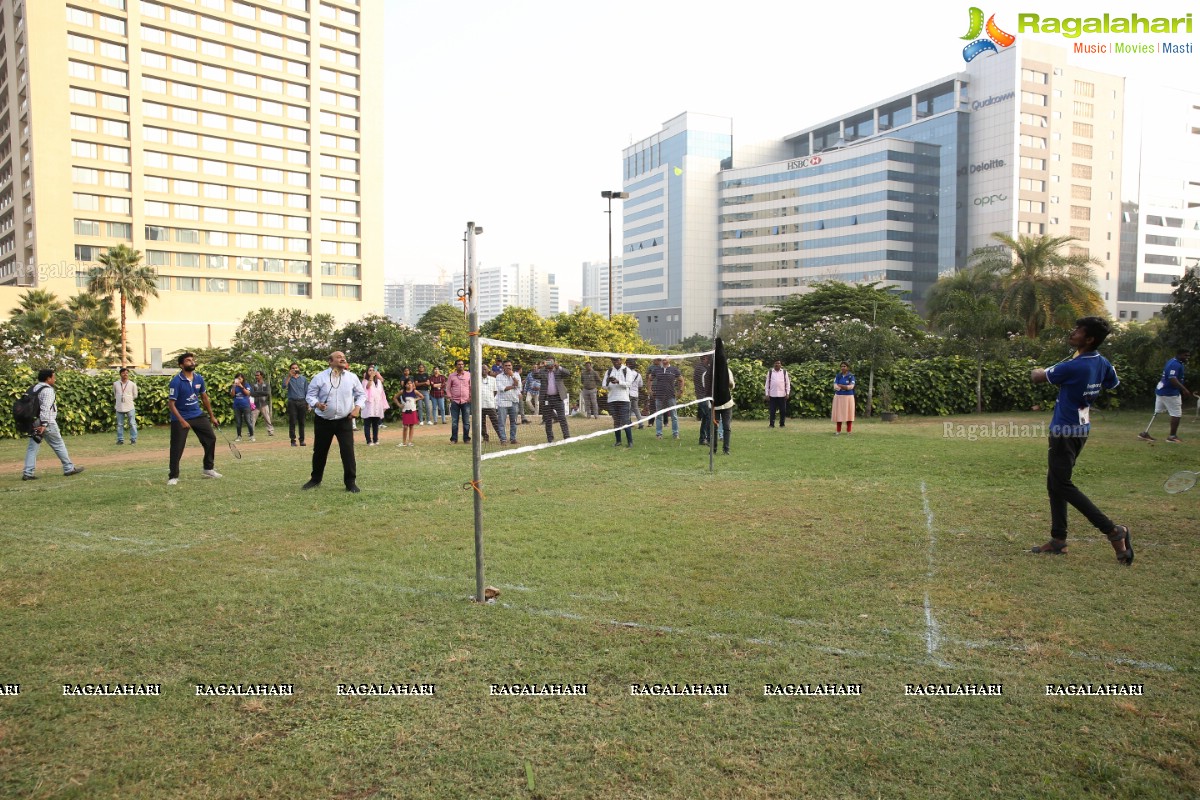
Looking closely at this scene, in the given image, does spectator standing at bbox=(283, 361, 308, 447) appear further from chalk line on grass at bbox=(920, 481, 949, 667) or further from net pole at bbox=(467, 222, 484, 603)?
chalk line on grass at bbox=(920, 481, 949, 667)

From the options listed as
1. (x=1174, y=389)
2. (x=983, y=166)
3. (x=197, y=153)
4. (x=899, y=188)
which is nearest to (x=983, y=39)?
(x=983, y=166)

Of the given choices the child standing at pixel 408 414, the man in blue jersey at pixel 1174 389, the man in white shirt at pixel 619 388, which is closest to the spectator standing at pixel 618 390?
the man in white shirt at pixel 619 388

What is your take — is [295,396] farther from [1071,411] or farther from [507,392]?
[1071,411]

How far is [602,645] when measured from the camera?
475 centimetres

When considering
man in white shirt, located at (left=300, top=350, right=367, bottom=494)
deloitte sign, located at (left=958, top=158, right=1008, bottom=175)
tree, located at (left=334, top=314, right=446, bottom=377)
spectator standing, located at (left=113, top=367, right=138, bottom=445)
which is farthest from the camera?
deloitte sign, located at (left=958, top=158, right=1008, bottom=175)

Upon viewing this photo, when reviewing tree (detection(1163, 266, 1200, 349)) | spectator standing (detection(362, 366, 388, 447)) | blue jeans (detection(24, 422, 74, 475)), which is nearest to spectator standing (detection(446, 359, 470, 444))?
spectator standing (detection(362, 366, 388, 447))

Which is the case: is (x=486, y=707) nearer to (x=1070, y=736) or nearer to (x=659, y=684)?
(x=659, y=684)

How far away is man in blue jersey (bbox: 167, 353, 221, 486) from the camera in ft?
37.2

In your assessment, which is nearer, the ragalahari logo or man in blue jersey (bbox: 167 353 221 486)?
man in blue jersey (bbox: 167 353 221 486)

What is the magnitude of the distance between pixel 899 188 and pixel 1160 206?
109 feet

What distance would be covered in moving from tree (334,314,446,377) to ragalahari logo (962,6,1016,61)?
7898 cm

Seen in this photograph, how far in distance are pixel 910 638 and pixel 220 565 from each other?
570cm

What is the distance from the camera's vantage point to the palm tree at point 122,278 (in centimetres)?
5097

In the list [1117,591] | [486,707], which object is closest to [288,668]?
[486,707]
